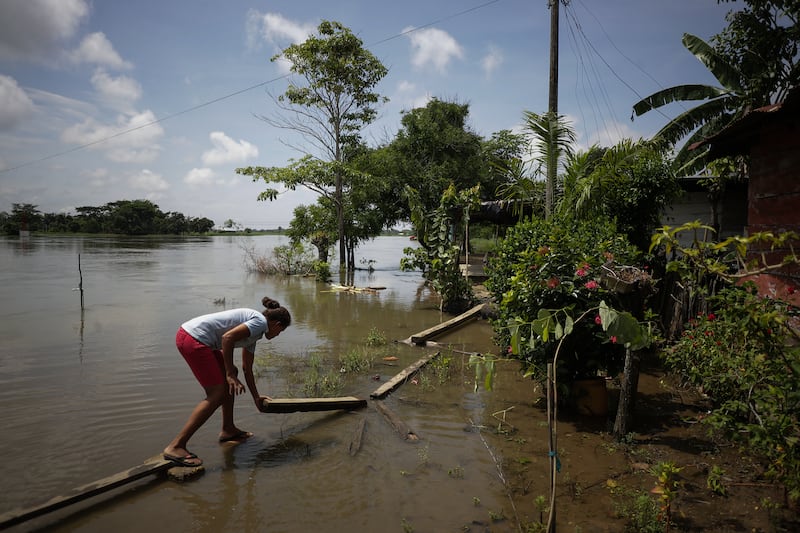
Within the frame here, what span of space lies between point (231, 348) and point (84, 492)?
1.46 meters

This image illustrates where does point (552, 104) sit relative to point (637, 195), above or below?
above

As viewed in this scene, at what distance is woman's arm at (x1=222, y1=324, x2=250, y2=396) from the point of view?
420 centimetres

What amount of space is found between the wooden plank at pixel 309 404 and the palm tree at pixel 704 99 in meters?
12.1

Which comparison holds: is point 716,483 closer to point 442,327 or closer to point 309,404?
point 309,404

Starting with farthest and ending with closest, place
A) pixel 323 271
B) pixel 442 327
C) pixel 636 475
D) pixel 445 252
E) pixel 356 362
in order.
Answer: pixel 323 271 < pixel 445 252 < pixel 442 327 < pixel 356 362 < pixel 636 475

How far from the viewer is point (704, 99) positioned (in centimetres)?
1364

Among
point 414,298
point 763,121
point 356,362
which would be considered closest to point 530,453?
point 356,362

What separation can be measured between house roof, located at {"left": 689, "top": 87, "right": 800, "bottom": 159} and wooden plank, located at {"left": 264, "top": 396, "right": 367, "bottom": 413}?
17.4 ft

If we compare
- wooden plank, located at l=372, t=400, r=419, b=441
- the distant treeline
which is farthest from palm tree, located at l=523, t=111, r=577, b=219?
the distant treeline

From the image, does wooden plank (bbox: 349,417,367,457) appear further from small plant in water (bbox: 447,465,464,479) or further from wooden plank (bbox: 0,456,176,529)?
wooden plank (bbox: 0,456,176,529)

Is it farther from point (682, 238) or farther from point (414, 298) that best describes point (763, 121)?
point (414, 298)

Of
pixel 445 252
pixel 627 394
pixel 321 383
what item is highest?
pixel 445 252

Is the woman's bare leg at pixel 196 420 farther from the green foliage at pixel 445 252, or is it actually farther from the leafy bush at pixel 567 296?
the green foliage at pixel 445 252

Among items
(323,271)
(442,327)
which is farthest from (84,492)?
(323,271)
